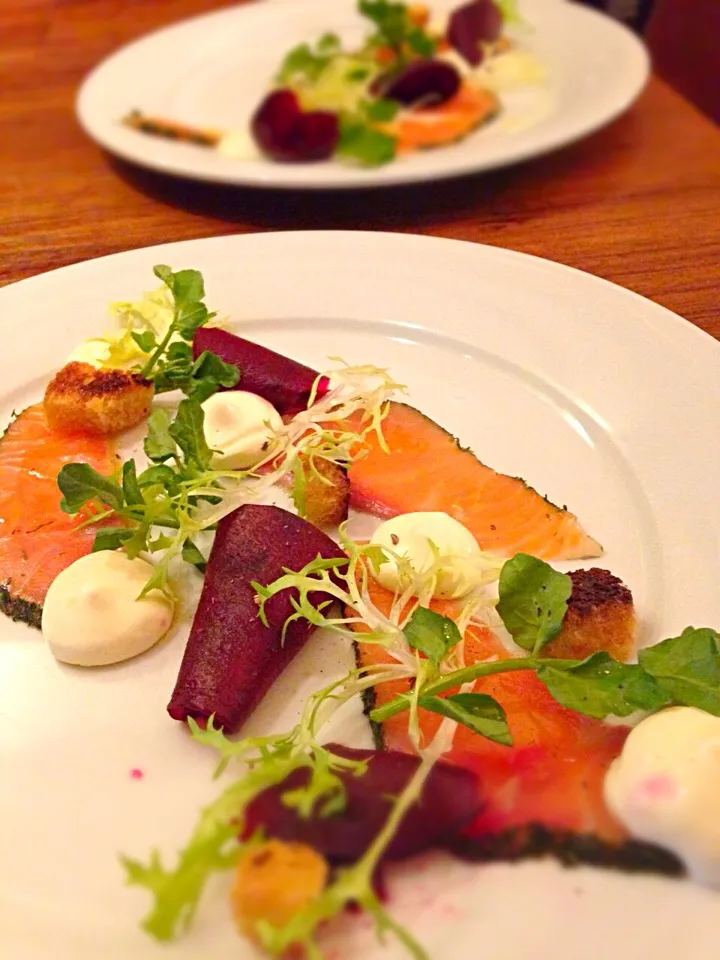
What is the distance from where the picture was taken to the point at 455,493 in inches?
51.9

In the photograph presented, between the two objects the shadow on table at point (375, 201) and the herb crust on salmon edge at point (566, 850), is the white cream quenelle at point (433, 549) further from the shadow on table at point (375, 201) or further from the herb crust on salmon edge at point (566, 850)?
the shadow on table at point (375, 201)

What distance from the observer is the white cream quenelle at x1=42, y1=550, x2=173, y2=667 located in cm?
107

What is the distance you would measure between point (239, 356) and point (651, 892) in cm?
103

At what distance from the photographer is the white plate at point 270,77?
77.9 inches

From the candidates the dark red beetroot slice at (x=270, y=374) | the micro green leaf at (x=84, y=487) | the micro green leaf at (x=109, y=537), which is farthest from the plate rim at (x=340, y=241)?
the micro green leaf at (x=109, y=537)

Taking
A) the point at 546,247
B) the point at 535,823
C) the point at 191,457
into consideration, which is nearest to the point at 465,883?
the point at 535,823

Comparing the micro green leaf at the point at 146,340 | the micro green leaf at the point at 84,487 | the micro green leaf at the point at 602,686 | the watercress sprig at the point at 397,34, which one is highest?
the watercress sprig at the point at 397,34

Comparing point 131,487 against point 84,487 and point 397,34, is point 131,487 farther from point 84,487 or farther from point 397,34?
point 397,34

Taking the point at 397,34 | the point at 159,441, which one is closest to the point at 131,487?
the point at 159,441

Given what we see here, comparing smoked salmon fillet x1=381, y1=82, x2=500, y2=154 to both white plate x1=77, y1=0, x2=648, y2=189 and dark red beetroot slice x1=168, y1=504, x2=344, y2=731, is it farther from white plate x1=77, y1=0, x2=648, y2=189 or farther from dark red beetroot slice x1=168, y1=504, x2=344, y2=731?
dark red beetroot slice x1=168, y1=504, x2=344, y2=731

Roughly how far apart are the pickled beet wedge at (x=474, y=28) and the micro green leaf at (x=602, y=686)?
7.73 feet

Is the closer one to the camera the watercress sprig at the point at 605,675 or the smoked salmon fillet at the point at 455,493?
the watercress sprig at the point at 605,675

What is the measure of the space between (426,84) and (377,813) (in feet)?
7.40

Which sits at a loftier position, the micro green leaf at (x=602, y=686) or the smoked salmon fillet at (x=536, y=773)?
the micro green leaf at (x=602, y=686)
